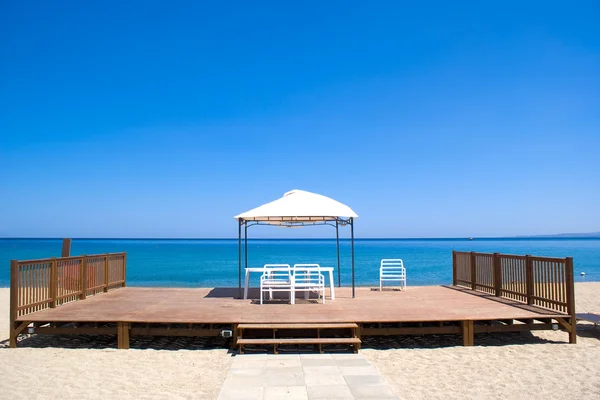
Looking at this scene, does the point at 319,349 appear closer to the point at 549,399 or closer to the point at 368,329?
the point at 368,329

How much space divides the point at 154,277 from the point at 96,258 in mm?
21853

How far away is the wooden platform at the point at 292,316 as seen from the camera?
721 centimetres

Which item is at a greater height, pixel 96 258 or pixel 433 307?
pixel 96 258

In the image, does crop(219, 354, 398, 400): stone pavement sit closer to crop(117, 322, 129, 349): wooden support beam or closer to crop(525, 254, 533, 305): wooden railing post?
crop(117, 322, 129, 349): wooden support beam

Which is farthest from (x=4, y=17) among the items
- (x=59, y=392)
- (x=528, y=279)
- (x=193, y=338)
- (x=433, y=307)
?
(x=528, y=279)

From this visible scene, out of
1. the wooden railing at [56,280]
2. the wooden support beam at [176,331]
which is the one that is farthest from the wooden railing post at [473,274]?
the wooden railing at [56,280]

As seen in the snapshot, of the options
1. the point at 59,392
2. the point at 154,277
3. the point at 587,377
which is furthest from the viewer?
the point at 154,277

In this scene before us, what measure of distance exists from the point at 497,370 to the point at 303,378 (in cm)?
267

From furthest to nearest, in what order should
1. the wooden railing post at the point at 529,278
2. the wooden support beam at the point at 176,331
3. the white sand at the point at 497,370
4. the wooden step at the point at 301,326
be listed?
1. the wooden railing post at the point at 529,278
2. the wooden support beam at the point at 176,331
3. the wooden step at the point at 301,326
4. the white sand at the point at 497,370

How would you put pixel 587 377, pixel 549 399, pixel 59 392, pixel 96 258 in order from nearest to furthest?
pixel 549 399 → pixel 59 392 → pixel 587 377 → pixel 96 258

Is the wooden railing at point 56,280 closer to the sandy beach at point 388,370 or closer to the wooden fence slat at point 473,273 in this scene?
the sandy beach at point 388,370

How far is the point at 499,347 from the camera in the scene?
7.30m

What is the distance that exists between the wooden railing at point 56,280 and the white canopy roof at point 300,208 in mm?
3572

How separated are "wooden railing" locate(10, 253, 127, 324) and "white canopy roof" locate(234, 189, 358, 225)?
3572 millimetres
